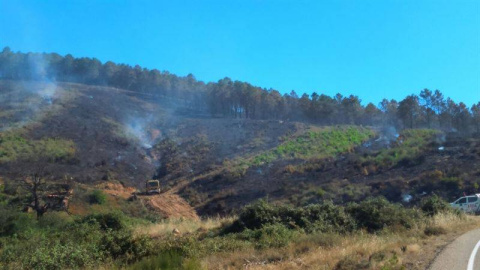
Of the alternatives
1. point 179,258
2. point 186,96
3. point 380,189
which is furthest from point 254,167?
point 186,96

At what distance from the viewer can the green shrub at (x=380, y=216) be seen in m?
15.9

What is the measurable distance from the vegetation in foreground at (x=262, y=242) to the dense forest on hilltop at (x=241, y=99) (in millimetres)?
53701

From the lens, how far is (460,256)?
9.91m

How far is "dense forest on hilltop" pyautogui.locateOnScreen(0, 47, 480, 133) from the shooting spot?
7250 centimetres

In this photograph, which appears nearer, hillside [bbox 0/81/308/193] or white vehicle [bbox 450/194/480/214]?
white vehicle [bbox 450/194/480/214]

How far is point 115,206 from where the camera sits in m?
34.2

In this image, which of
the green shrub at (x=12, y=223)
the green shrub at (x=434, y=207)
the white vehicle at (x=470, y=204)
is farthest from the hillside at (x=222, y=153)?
the green shrub at (x=12, y=223)

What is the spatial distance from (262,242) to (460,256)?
574cm

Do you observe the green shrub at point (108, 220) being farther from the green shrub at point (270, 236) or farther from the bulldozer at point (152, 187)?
the bulldozer at point (152, 187)

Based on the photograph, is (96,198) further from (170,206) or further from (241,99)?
(241,99)

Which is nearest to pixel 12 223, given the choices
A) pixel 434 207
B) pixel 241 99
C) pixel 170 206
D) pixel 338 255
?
pixel 338 255

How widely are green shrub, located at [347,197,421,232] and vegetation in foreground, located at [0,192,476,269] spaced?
4 centimetres

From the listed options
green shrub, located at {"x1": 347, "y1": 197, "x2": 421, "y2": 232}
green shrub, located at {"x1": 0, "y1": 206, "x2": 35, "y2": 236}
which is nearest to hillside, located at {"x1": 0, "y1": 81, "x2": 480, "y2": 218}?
green shrub, located at {"x1": 347, "y1": 197, "x2": 421, "y2": 232}

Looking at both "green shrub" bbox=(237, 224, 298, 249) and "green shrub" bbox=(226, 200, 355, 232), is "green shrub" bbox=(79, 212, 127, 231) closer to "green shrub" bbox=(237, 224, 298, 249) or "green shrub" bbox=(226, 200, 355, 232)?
"green shrub" bbox=(226, 200, 355, 232)
